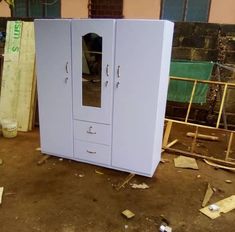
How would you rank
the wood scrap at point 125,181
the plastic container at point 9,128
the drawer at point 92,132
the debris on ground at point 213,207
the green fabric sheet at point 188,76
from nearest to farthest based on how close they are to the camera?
the debris on ground at point 213,207 < the wood scrap at point 125,181 < the drawer at point 92,132 < the plastic container at point 9,128 < the green fabric sheet at point 188,76

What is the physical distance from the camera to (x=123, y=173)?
2.62 metres

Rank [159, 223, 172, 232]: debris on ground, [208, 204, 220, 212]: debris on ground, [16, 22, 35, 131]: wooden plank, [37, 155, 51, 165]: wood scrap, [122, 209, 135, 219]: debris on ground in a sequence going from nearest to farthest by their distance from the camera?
[159, 223, 172, 232]: debris on ground < [122, 209, 135, 219]: debris on ground < [208, 204, 220, 212]: debris on ground < [37, 155, 51, 165]: wood scrap < [16, 22, 35, 131]: wooden plank

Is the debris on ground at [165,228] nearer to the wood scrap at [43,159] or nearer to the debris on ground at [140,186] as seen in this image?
the debris on ground at [140,186]

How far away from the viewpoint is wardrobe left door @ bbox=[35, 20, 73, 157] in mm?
2422

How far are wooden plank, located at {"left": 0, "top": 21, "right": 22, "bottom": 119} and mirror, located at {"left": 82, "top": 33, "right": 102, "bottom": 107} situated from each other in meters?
1.53

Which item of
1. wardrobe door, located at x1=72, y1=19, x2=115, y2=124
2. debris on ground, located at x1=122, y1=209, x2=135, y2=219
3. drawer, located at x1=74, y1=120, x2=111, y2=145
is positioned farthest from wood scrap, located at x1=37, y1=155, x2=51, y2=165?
debris on ground, located at x1=122, y1=209, x2=135, y2=219

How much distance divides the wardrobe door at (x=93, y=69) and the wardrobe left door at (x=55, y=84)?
0.28 feet

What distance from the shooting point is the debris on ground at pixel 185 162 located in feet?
9.23

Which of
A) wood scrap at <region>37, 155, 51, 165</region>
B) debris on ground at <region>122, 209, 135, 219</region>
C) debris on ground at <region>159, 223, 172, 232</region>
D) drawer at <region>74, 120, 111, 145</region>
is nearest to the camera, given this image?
debris on ground at <region>159, 223, 172, 232</region>

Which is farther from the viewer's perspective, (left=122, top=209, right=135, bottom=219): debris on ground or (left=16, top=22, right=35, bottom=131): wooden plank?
(left=16, top=22, right=35, bottom=131): wooden plank

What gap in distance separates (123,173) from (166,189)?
1.54 ft

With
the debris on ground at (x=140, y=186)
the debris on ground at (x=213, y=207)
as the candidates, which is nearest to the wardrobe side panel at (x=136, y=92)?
the debris on ground at (x=140, y=186)

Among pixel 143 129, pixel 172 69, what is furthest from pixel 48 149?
pixel 172 69

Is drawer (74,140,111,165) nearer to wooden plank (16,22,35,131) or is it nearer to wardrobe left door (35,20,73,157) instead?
wardrobe left door (35,20,73,157)
